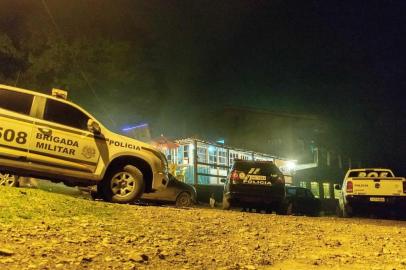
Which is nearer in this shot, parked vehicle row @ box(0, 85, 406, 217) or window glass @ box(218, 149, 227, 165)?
parked vehicle row @ box(0, 85, 406, 217)

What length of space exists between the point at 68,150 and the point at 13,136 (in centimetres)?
107

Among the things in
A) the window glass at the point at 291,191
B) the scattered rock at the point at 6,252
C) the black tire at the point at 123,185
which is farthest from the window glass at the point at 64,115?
the window glass at the point at 291,191

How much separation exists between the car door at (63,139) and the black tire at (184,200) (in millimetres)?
5322

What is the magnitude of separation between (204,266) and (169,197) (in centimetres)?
896

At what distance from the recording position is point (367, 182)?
14.7m

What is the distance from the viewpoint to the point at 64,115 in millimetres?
9148

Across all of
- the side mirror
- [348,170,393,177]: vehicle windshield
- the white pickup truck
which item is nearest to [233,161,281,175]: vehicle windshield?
the white pickup truck

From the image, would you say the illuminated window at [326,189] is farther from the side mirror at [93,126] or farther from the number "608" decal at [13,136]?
the number "608" decal at [13,136]

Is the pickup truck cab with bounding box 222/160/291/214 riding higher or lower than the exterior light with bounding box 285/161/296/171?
lower

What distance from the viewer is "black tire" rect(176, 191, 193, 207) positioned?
14.1 meters

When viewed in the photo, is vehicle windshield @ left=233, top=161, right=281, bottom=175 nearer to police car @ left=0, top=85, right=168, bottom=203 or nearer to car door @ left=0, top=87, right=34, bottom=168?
police car @ left=0, top=85, right=168, bottom=203

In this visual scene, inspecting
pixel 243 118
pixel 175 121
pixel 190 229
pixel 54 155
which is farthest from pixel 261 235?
pixel 243 118

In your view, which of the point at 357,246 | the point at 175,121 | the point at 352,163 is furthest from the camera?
the point at 352,163

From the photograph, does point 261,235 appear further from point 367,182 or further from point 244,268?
point 367,182
